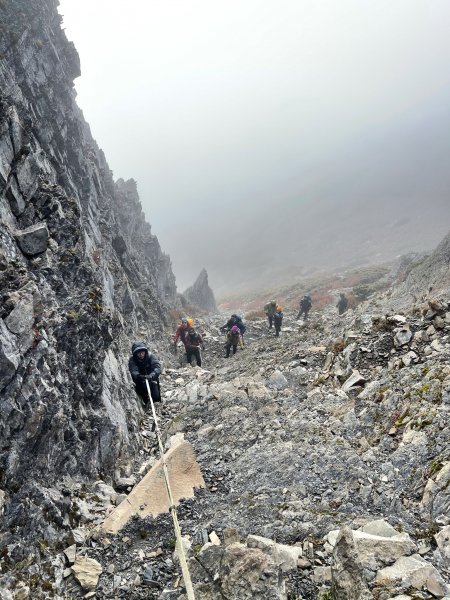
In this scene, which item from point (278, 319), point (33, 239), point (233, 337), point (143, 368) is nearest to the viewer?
point (33, 239)

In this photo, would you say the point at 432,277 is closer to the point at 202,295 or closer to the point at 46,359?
the point at 46,359

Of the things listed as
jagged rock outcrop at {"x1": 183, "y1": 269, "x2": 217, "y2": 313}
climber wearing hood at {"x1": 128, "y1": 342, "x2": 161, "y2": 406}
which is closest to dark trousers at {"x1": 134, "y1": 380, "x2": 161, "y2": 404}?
climber wearing hood at {"x1": 128, "y1": 342, "x2": 161, "y2": 406}

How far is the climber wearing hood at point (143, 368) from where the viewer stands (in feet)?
40.8

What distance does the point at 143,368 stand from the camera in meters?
12.9

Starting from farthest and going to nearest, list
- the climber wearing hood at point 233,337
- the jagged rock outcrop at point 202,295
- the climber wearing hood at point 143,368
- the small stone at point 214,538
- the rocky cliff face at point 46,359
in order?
the jagged rock outcrop at point 202,295
the climber wearing hood at point 233,337
the climber wearing hood at point 143,368
the rocky cliff face at point 46,359
the small stone at point 214,538

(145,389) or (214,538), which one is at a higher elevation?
(145,389)

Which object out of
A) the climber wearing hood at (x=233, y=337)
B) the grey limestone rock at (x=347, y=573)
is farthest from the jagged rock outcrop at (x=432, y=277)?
the grey limestone rock at (x=347, y=573)

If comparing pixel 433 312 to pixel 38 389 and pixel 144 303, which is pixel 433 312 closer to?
pixel 38 389

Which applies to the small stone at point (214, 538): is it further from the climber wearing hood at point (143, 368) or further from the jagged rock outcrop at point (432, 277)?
the jagged rock outcrop at point (432, 277)

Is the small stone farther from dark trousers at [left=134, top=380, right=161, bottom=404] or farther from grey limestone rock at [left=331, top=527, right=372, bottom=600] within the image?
dark trousers at [left=134, top=380, right=161, bottom=404]

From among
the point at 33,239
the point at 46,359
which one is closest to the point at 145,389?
the point at 46,359

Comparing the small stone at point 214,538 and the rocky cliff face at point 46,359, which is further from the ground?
the rocky cliff face at point 46,359

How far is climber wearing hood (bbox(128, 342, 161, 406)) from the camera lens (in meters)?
12.4

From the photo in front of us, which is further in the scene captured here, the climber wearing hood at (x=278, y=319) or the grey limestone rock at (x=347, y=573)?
the climber wearing hood at (x=278, y=319)
